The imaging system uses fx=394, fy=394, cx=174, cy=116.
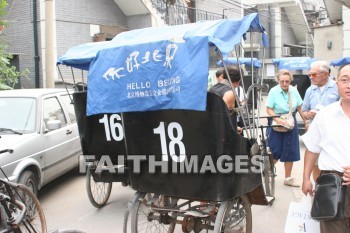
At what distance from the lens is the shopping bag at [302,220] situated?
318 centimetres

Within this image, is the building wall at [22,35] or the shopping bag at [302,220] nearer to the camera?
the shopping bag at [302,220]

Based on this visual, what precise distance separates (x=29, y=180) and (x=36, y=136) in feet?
2.18

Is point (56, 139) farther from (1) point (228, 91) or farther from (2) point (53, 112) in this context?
(1) point (228, 91)

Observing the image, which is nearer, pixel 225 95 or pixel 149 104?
pixel 149 104

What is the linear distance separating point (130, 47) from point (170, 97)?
67 cm

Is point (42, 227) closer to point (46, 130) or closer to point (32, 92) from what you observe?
point (46, 130)

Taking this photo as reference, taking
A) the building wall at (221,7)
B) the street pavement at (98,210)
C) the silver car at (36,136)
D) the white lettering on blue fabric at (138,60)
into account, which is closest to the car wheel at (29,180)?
the silver car at (36,136)

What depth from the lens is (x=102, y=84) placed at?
3.78m

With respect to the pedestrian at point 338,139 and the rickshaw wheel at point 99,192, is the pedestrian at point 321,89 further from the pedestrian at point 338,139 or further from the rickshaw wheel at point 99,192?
the rickshaw wheel at point 99,192

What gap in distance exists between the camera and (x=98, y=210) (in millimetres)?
5676

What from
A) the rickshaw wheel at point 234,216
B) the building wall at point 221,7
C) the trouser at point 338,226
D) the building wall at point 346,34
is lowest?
the rickshaw wheel at point 234,216

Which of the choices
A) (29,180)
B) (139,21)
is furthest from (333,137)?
(139,21)

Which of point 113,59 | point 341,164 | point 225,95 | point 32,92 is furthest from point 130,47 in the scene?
point 32,92

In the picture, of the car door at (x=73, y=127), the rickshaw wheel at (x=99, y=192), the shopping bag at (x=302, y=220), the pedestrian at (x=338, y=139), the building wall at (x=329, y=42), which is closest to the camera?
the pedestrian at (x=338, y=139)
